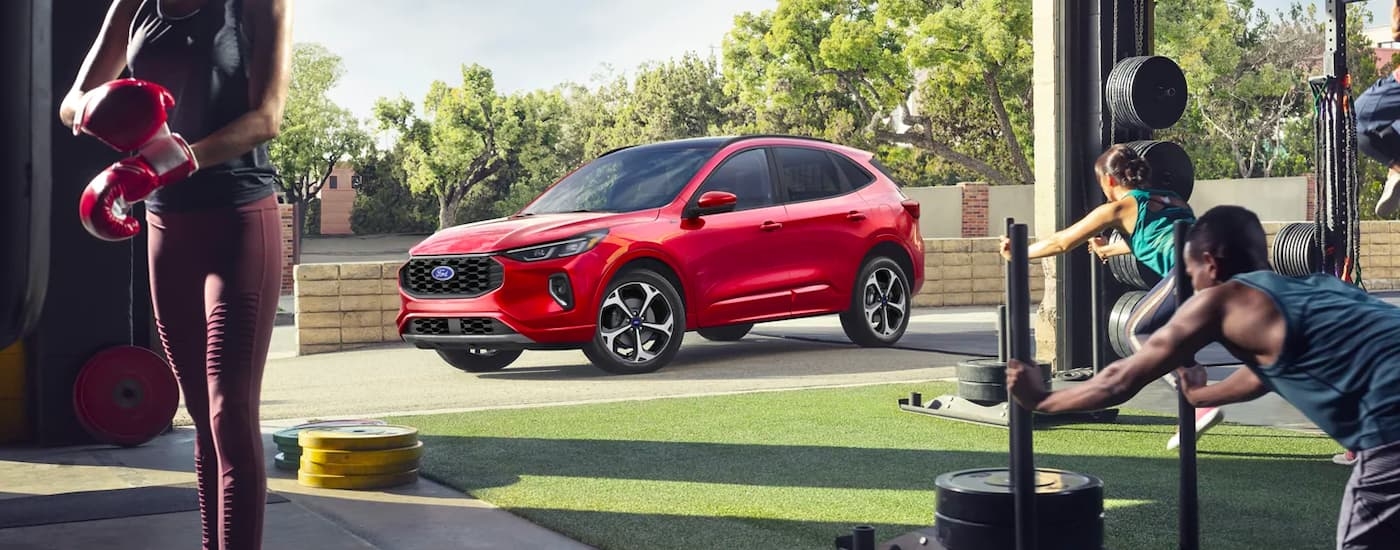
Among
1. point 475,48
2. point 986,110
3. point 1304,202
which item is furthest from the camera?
point 475,48

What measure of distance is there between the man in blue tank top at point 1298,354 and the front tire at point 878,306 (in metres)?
8.51

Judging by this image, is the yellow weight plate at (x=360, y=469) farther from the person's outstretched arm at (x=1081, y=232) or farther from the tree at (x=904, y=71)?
the tree at (x=904, y=71)

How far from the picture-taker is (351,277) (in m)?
12.8

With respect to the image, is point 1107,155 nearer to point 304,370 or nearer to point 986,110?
point 304,370

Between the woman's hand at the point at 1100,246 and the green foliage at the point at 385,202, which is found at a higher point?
the green foliage at the point at 385,202

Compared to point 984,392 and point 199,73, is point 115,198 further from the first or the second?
point 984,392

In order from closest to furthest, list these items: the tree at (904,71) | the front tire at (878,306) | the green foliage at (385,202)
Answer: the front tire at (878,306) < the tree at (904,71) < the green foliage at (385,202)

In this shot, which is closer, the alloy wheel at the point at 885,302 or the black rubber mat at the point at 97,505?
the black rubber mat at the point at 97,505

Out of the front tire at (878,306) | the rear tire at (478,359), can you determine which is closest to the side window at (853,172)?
the front tire at (878,306)

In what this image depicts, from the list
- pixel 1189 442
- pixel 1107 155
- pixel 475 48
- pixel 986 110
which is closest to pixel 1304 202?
pixel 986 110

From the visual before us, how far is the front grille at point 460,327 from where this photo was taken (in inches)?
383

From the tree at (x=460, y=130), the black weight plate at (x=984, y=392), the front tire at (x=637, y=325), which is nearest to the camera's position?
the black weight plate at (x=984, y=392)

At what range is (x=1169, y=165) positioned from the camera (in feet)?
24.3

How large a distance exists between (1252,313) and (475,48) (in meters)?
106
